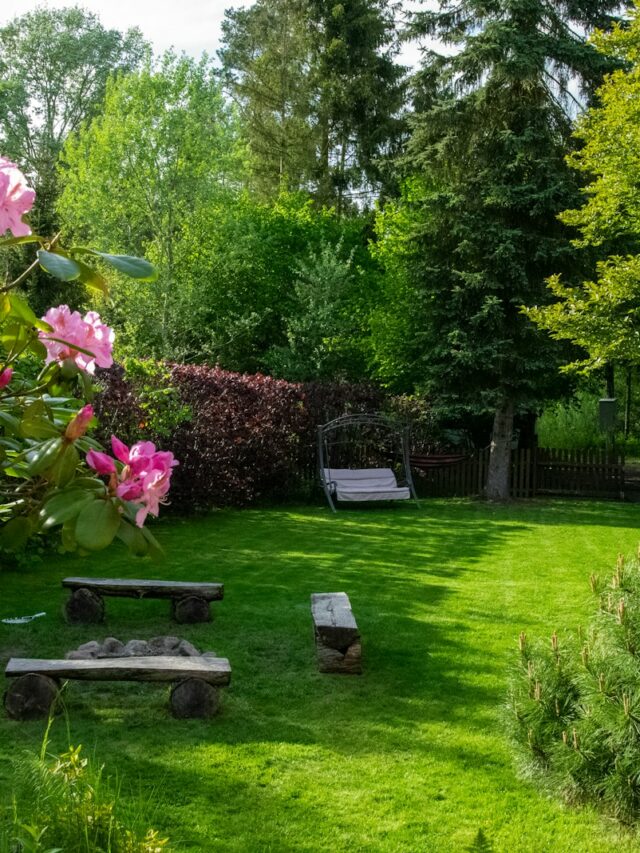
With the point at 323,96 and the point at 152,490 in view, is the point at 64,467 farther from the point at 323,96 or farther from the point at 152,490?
the point at 323,96

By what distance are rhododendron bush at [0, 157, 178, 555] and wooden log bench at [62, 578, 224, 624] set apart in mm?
4532

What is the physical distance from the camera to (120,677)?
457cm

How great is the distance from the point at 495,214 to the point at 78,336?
14.0 m

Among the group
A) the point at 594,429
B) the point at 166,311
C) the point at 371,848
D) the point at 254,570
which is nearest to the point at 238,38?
the point at 166,311

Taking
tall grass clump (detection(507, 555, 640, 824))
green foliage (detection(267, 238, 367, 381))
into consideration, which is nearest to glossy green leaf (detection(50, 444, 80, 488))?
tall grass clump (detection(507, 555, 640, 824))

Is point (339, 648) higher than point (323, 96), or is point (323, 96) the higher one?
point (323, 96)

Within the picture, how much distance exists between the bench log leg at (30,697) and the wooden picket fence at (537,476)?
446 inches

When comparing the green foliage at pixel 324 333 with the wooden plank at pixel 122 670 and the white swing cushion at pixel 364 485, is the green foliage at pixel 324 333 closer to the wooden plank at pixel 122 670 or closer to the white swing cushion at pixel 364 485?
the white swing cushion at pixel 364 485

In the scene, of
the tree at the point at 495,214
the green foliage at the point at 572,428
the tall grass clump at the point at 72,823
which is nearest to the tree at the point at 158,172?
the tree at the point at 495,214

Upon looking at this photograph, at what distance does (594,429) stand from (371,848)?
2103 centimetres

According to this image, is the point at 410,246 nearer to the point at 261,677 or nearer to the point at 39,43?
the point at 261,677

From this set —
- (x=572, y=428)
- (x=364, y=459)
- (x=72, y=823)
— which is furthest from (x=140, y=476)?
(x=572, y=428)

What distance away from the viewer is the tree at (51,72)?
3300cm

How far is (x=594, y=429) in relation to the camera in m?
23.3
